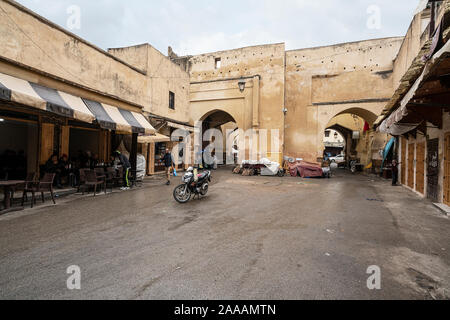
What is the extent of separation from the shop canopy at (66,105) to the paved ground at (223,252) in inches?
116

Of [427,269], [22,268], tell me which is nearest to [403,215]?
[427,269]

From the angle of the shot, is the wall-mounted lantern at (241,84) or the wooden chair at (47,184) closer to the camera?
the wooden chair at (47,184)

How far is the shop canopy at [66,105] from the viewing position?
6.20 metres

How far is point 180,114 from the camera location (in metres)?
19.4

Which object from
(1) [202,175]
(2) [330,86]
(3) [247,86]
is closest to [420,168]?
(1) [202,175]

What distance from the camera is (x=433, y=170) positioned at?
27.4 ft

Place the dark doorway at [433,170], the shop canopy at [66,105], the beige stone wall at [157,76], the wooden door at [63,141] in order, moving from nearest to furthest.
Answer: the shop canopy at [66,105], the dark doorway at [433,170], the wooden door at [63,141], the beige stone wall at [157,76]

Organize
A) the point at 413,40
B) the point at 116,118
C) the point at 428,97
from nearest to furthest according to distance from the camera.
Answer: the point at 428,97 → the point at 116,118 → the point at 413,40

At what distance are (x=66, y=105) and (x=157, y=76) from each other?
29.3 feet

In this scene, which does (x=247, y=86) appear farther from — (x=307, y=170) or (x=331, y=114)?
(x=307, y=170)

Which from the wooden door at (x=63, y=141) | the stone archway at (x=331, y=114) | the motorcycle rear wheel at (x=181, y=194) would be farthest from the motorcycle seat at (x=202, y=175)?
the stone archway at (x=331, y=114)
